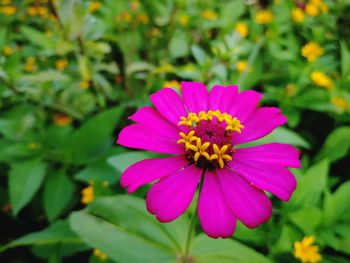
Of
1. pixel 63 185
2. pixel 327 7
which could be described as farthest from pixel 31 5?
pixel 327 7

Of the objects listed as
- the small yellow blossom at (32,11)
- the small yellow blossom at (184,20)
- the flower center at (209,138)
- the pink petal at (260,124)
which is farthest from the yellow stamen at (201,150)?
the small yellow blossom at (32,11)

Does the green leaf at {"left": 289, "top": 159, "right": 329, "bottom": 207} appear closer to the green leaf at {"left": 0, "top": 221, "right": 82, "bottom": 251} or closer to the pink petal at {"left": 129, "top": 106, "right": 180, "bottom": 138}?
the pink petal at {"left": 129, "top": 106, "right": 180, "bottom": 138}

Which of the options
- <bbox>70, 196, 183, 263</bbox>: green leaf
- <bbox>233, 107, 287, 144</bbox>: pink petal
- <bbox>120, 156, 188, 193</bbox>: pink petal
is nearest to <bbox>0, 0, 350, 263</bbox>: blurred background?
<bbox>70, 196, 183, 263</bbox>: green leaf

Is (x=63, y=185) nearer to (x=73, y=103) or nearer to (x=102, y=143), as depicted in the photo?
(x=102, y=143)

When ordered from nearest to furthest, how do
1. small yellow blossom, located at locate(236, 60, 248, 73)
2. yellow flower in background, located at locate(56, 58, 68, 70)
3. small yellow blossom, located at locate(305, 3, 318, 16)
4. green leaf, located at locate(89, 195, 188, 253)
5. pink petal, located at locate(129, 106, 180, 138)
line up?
pink petal, located at locate(129, 106, 180, 138) → green leaf, located at locate(89, 195, 188, 253) → small yellow blossom, located at locate(236, 60, 248, 73) → yellow flower in background, located at locate(56, 58, 68, 70) → small yellow blossom, located at locate(305, 3, 318, 16)

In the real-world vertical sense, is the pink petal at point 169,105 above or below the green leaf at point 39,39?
above

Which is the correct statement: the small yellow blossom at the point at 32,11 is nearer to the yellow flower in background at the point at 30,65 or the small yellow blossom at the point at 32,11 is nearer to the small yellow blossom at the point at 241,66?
the yellow flower in background at the point at 30,65
